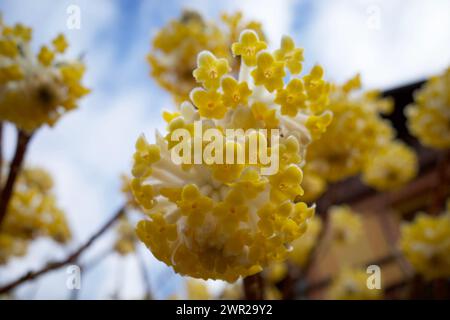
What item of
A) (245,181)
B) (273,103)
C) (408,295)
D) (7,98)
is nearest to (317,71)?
(273,103)

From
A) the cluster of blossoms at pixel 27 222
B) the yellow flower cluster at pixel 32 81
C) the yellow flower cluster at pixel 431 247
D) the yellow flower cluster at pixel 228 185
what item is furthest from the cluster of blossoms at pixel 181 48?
the yellow flower cluster at pixel 431 247

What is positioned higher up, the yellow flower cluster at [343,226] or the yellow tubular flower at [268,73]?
the yellow flower cluster at [343,226]

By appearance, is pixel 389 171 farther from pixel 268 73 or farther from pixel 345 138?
pixel 268 73

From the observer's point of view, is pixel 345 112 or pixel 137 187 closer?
pixel 137 187

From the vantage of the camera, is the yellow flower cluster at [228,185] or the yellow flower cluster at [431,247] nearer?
the yellow flower cluster at [228,185]

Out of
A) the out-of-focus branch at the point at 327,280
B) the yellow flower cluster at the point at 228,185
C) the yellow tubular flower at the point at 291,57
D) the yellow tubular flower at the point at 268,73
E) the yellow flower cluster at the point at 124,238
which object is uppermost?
the out-of-focus branch at the point at 327,280

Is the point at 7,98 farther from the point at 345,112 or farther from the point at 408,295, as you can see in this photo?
the point at 408,295

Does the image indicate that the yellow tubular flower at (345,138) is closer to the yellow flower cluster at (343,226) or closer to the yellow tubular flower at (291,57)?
the yellow tubular flower at (291,57)
